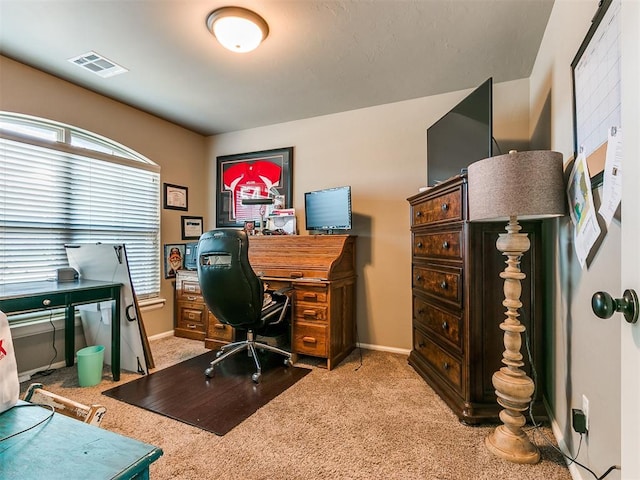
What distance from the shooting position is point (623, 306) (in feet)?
2.04

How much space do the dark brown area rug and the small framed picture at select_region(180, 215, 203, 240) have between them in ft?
5.57

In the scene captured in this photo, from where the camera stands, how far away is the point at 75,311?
2871 millimetres

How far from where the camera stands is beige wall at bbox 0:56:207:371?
252 centimetres

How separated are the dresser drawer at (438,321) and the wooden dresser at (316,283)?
69 cm

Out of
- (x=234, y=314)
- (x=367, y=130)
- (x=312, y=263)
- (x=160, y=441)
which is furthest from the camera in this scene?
(x=367, y=130)

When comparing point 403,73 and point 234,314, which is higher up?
point 403,73

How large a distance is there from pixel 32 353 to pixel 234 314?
68.0 inches

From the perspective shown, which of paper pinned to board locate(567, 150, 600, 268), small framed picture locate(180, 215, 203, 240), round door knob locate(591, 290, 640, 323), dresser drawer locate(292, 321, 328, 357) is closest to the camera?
round door knob locate(591, 290, 640, 323)

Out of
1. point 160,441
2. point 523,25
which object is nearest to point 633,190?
point 523,25

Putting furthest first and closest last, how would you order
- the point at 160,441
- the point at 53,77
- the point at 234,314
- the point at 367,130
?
the point at 367,130, the point at 53,77, the point at 234,314, the point at 160,441

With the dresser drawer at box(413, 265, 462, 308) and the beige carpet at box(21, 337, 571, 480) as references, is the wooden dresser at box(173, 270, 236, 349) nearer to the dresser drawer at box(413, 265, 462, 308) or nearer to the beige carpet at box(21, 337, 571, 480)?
the beige carpet at box(21, 337, 571, 480)

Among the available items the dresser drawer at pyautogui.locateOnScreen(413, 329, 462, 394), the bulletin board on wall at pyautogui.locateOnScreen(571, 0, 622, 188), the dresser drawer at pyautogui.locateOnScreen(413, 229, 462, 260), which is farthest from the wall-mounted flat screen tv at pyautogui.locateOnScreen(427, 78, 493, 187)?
the dresser drawer at pyautogui.locateOnScreen(413, 329, 462, 394)

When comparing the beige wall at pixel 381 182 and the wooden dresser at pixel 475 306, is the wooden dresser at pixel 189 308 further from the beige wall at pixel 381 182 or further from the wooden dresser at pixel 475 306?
the wooden dresser at pixel 475 306

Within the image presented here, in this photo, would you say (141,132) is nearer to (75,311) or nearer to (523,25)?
(75,311)
